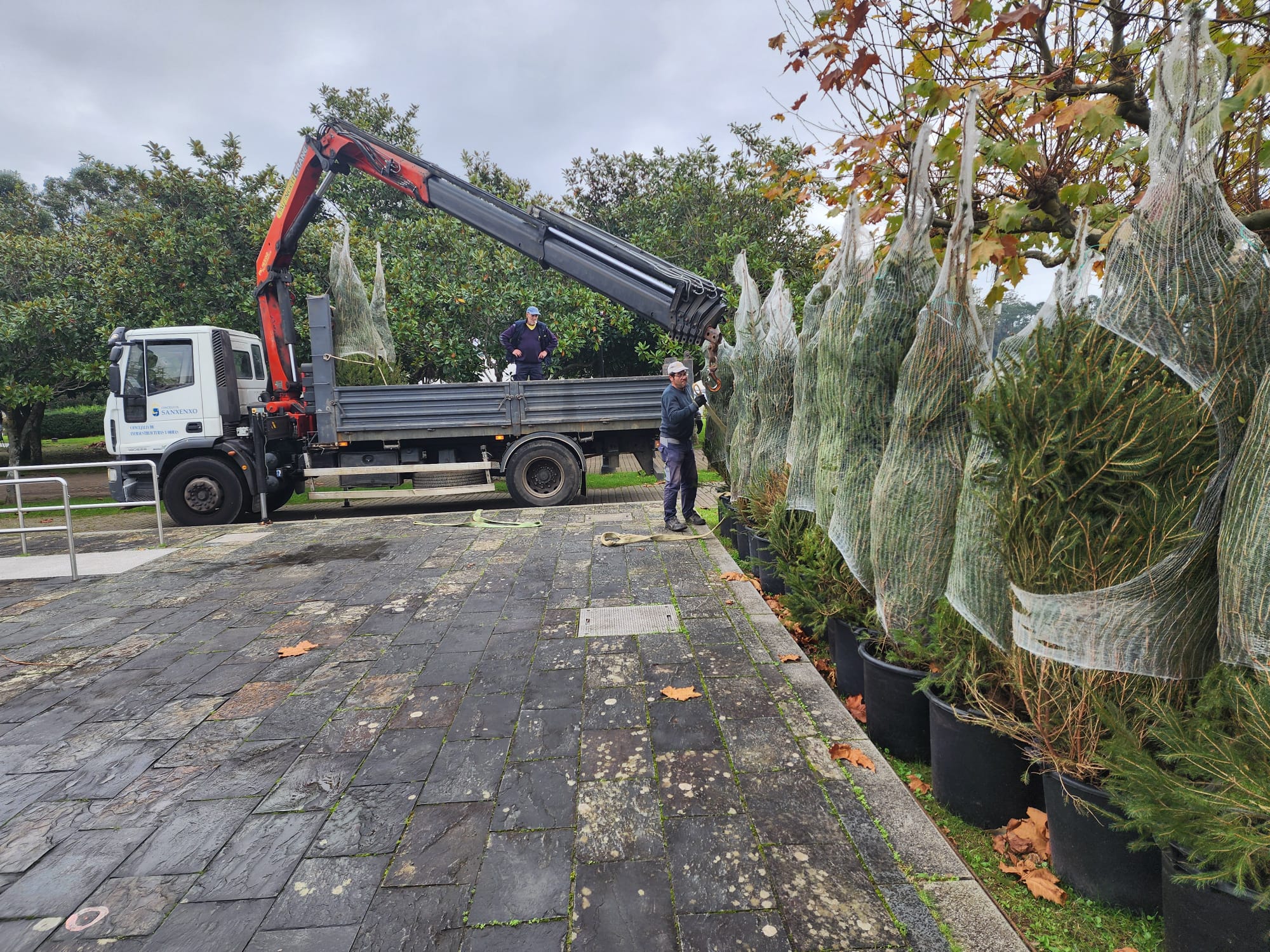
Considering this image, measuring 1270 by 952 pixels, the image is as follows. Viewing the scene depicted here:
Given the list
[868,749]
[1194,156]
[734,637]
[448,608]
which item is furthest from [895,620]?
[448,608]

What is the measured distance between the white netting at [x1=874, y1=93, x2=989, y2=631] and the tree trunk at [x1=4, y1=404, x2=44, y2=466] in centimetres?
1720

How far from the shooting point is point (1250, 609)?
1.67 metres

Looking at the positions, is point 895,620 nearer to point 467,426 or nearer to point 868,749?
point 868,749

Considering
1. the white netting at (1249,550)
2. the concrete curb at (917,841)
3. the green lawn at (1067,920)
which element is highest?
the white netting at (1249,550)

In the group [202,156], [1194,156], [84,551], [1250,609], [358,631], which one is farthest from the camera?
[202,156]

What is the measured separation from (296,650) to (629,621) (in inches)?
84.5

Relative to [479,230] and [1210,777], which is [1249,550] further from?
[479,230]

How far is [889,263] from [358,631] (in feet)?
13.1

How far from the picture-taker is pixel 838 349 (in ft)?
11.2

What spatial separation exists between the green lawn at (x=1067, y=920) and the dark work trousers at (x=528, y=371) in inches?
358

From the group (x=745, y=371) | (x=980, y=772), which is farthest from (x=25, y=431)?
(x=980, y=772)

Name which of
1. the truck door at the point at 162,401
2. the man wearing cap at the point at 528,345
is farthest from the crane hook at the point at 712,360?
the truck door at the point at 162,401

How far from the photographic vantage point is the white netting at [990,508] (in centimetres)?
237

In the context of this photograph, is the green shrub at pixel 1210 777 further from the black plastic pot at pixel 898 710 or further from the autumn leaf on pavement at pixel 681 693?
the autumn leaf on pavement at pixel 681 693
